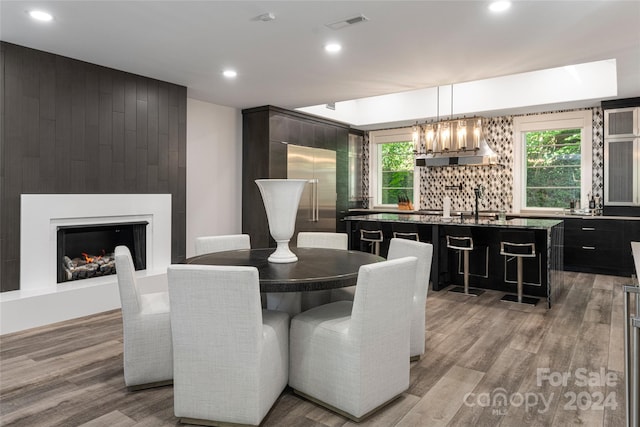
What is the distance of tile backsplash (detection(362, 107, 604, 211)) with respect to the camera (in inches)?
286

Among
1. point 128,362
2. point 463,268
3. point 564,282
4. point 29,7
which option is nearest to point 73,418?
point 128,362

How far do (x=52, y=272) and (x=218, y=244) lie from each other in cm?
187

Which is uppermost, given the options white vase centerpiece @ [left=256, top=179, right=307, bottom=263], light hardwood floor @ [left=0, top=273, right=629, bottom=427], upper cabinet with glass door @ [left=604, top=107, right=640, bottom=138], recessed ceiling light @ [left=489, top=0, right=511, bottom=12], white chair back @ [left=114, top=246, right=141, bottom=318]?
recessed ceiling light @ [left=489, top=0, right=511, bottom=12]

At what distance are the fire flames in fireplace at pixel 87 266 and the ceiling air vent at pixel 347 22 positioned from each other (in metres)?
3.29

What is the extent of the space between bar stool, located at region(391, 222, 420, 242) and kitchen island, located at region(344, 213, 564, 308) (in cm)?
1

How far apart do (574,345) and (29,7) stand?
496 cm

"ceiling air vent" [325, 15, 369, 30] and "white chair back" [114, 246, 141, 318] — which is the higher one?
"ceiling air vent" [325, 15, 369, 30]

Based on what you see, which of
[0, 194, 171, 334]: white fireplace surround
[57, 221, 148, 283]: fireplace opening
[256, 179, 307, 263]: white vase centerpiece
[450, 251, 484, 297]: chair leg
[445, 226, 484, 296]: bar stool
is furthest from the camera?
[450, 251, 484, 297]: chair leg

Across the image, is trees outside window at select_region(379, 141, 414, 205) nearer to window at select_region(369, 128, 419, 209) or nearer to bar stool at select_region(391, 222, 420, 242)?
window at select_region(369, 128, 419, 209)

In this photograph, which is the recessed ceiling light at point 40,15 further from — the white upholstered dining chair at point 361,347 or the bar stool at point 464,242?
the bar stool at point 464,242

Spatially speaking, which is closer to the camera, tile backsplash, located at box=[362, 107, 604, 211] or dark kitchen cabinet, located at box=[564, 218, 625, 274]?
dark kitchen cabinet, located at box=[564, 218, 625, 274]

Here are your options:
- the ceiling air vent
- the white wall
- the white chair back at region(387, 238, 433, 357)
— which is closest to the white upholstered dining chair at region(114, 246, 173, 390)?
the white chair back at region(387, 238, 433, 357)

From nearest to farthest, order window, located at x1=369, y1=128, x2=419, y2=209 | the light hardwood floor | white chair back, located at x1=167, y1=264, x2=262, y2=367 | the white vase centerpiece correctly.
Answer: white chair back, located at x1=167, y1=264, x2=262, y2=367 < the light hardwood floor < the white vase centerpiece < window, located at x1=369, y1=128, x2=419, y2=209

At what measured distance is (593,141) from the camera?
6.52 m
